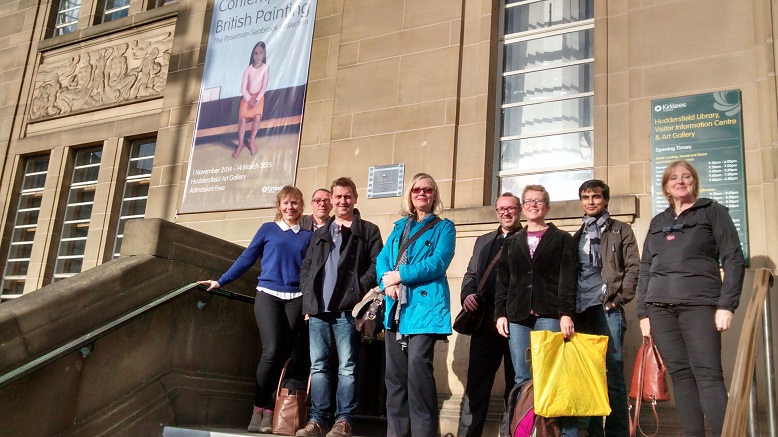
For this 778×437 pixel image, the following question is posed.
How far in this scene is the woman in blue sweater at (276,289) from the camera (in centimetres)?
590

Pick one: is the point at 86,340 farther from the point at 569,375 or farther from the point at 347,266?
the point at 569,375

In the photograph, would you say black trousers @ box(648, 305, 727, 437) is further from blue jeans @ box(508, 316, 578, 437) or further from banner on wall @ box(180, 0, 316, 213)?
banner on wall @ box(180, 0, 316, 213)

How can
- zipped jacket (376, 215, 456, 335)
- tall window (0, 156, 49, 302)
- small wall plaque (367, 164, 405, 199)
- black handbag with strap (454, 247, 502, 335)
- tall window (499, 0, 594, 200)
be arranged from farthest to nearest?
tall window (0, 156, 49, 302)
small wall plaque (367, 164, 405, 199)
tall window (499, 0, 594, 200)
black handbag with strap (454, 247, 502, 335)
zipped jacket (376, 215, 456, 335)

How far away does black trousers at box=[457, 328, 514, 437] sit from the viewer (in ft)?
18.5

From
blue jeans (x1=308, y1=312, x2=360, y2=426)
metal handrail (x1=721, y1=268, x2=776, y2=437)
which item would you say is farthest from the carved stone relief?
metal handrail (x1=721, y1=268, x2=776, y2=437)

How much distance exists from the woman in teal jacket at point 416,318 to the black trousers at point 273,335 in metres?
0.95

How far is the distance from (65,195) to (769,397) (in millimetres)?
11299

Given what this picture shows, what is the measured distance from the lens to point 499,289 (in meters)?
5.32

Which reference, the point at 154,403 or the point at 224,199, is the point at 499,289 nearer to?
the point at 154,403

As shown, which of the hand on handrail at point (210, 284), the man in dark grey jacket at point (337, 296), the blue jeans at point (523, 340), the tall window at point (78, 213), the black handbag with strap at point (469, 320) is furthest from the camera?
the tall window at point (78, 213)

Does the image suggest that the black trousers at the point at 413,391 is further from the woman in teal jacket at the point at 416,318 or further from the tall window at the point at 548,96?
the tall window at the point at 548,96

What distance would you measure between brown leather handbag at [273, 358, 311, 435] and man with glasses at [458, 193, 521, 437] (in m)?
1.22

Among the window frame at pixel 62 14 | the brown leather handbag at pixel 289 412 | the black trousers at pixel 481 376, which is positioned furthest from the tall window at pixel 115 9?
the black trousers at pixel 481 376

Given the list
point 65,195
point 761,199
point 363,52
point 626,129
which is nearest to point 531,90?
point 626,129
